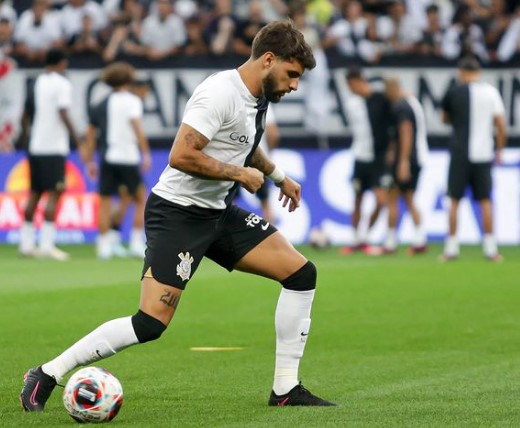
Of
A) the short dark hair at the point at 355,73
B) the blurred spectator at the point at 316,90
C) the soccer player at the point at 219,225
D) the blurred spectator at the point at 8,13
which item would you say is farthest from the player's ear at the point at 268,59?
the blurred spectator at the point at 8,13

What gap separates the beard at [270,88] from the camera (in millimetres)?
7316

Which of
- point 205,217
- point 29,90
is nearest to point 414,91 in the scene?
point 29,90

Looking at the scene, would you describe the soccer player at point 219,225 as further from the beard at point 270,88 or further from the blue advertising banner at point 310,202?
the blue advertising banner at point 310,202

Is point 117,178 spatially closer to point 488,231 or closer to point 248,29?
point 488,231

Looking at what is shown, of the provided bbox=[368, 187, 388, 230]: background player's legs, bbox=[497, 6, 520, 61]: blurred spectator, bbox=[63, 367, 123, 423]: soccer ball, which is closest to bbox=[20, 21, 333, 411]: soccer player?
bbox=[63, 367, 123, 423]: soccer ball

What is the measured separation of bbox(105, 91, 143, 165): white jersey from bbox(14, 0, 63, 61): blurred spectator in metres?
6.07

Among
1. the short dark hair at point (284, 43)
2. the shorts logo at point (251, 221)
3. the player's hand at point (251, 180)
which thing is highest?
the short dark hair at point (284, 43)

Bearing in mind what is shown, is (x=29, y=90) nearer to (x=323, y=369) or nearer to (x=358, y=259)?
(x=358, y=259)

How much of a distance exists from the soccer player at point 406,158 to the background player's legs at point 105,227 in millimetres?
4253

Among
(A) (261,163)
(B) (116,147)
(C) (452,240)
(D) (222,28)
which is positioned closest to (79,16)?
(D) (222,28)

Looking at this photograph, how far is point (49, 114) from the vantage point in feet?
63.5

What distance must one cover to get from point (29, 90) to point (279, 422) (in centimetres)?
1311

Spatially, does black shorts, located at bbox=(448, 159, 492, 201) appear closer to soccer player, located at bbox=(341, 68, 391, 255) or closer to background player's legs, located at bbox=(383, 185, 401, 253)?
background player's legs, located at bbox=(383, 185, 401, 253)

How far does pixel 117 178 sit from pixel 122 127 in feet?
2.42
